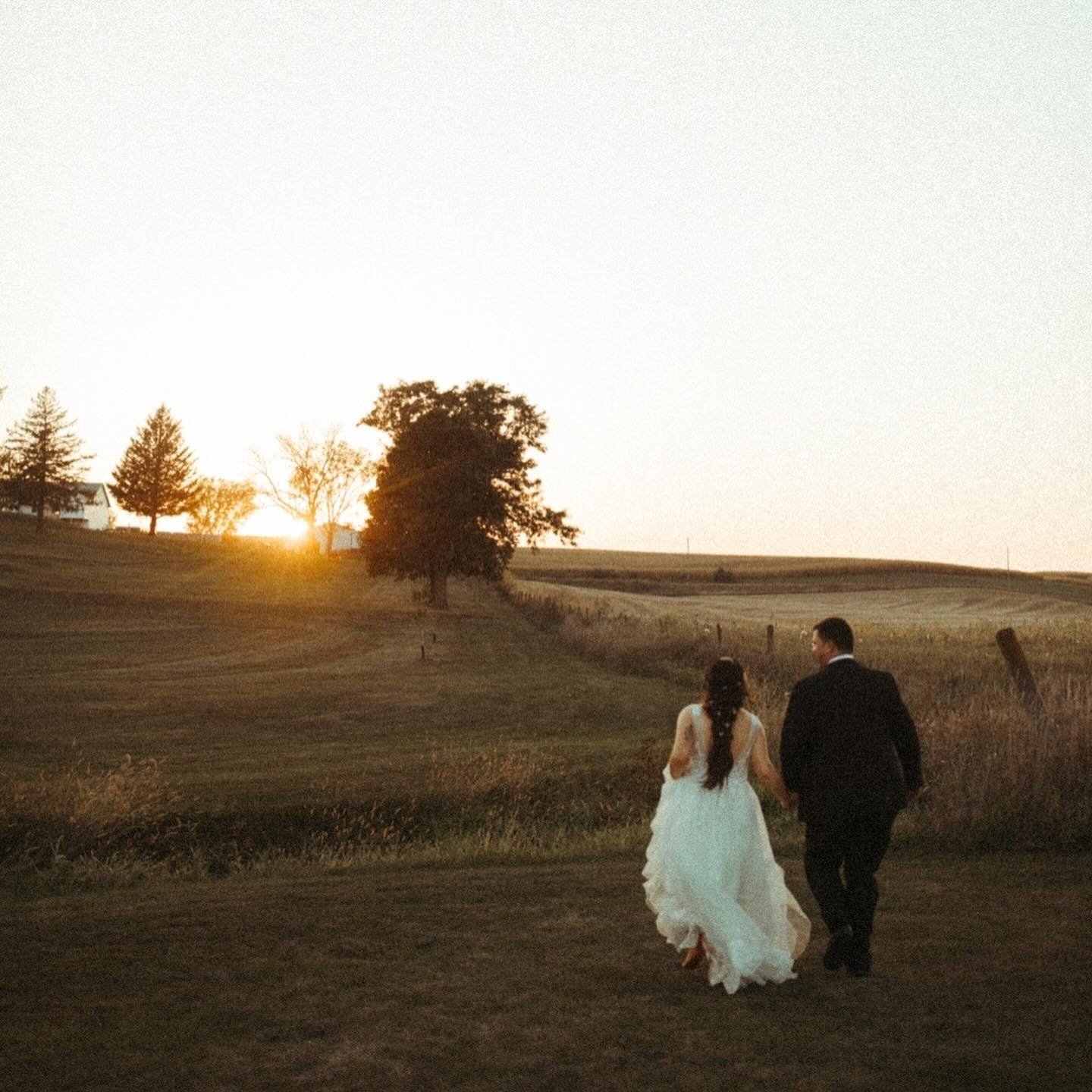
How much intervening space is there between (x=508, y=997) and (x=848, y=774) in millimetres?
2403

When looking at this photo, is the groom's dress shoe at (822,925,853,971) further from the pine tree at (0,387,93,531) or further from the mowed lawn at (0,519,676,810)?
the pine tree at (0,387,93,531)

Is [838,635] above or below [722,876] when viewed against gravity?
above

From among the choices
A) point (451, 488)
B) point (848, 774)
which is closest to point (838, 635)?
point (848, 774)

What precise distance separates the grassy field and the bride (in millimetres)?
333

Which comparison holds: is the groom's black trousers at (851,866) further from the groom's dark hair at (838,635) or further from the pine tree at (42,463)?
the pine tree at (42,463)

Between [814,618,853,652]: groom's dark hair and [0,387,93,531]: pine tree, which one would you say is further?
[0,387,93,531]: pine tree

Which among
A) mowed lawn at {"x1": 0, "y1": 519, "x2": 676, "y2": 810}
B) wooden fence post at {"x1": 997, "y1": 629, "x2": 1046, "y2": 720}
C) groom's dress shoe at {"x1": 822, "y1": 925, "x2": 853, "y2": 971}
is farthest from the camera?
mowed lawn at {"x1": 0, "y1": 519, "x2": 676, "y2": 810}

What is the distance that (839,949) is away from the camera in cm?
758

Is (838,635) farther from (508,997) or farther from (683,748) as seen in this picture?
(508,997)

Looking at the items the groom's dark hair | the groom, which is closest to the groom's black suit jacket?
the groom

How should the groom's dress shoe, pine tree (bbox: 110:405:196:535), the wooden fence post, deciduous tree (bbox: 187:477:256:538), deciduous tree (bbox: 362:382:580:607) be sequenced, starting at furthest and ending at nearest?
pine tree (bbox: 110:405:196:535) < deciduous tree (bbox: 187:477:256:538) < deciduous tree (bbox: 362:382:580:607) < the wooden fence post < the groom's dress shoe

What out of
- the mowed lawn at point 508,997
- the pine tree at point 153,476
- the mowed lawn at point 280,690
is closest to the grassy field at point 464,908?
the mowed lawn at point 508,997

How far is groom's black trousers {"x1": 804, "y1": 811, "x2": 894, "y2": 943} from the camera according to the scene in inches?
294

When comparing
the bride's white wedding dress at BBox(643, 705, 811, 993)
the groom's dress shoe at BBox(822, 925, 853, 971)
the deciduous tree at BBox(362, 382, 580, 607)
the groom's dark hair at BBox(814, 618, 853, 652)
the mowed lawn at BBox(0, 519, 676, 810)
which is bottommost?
the mowed lawn at BBox(0, 519, 676, 810)
